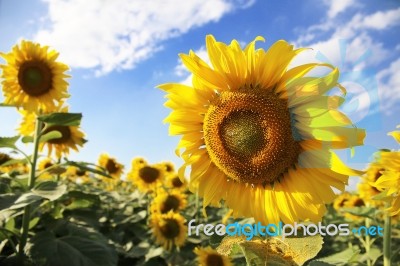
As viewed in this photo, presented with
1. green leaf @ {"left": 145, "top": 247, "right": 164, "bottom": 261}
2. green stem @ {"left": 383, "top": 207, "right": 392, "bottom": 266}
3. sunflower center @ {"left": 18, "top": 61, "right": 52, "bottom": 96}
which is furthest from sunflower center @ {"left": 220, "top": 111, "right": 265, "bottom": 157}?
sunflower center @ {"left": 18, "top": 61, "right": 52, "bottom": 96}

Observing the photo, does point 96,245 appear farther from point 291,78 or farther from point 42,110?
point 291,78

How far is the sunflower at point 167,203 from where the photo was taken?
5621 mm

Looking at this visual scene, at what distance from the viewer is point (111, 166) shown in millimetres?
8055

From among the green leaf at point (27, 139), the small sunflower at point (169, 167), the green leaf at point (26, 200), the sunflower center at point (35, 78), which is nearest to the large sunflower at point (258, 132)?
the green leaf at point (26, 200)

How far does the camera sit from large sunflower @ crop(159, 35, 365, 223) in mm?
1612

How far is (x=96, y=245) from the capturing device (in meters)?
3.40

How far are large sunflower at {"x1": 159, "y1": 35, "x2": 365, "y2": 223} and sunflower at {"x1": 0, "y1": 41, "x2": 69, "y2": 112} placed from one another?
3.24 meters

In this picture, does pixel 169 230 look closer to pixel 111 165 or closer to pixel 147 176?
pixel 147 176

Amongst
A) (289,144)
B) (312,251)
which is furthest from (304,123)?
(312,251)

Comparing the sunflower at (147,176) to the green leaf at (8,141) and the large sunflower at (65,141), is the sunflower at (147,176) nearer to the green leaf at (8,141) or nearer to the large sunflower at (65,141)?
the large sunflower at (65,141)

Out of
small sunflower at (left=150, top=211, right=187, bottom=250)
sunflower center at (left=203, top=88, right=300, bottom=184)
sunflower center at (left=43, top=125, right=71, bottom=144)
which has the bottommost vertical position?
small sunflower at (left=150, top=211, right=187, bottom=250)

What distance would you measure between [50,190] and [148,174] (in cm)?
396

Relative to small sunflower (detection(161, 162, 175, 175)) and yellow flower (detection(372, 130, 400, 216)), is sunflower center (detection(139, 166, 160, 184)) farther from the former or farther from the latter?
yellow flower (detection(372, 130, 400, 216))

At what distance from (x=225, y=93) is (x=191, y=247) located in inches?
148
